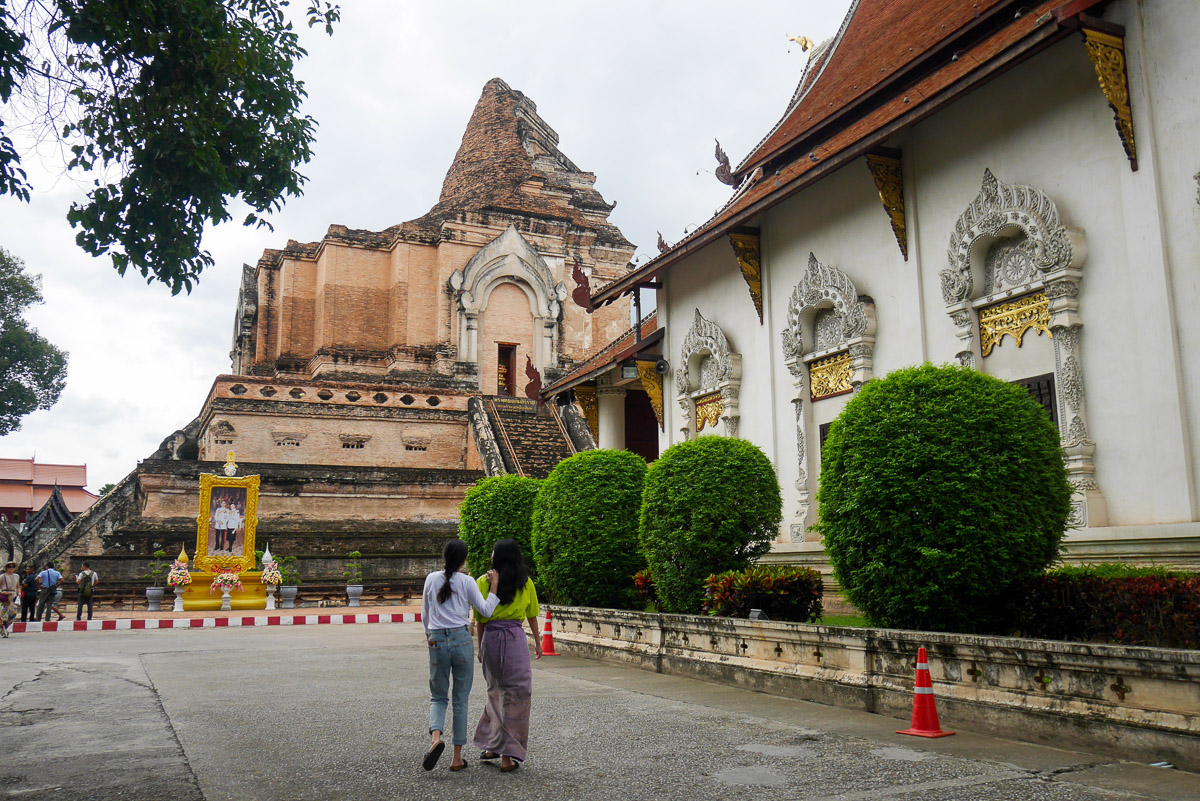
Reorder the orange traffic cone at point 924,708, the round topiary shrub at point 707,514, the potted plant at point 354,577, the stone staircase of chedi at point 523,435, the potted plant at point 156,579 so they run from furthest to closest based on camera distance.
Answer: the stone staircase of chedi at point 523,435 < the potted plant at point 354,577 < the potted plant at point 156,579 < the round topiary shrub at point 707,514 < the orange traffic cone at point 924,708

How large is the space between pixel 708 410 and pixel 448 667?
9107mm

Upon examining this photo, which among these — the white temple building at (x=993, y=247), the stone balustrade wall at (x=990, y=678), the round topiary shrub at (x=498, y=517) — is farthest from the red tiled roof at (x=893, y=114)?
the stone balustrade wall at (x=990, y=678)

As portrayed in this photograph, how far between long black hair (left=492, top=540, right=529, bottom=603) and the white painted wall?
210 inches

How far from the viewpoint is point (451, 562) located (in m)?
5.85

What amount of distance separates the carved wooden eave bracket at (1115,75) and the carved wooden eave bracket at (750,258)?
547 cm

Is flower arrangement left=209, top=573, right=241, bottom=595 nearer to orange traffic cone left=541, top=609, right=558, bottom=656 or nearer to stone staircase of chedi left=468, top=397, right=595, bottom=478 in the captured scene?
stone staircase of chedi left=468, top=397, right=595, bottom=478

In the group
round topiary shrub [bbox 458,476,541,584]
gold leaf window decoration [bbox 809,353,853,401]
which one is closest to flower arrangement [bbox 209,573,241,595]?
round topiary shrub [bbox 458,476,541,584]

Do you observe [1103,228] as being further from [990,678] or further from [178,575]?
[178,575]

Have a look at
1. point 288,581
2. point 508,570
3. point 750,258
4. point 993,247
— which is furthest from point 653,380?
point 288,581

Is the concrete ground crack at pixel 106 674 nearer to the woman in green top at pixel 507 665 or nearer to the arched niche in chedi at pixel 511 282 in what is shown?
the woman in green top at pixel 507 665

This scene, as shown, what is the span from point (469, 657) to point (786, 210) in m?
8.75

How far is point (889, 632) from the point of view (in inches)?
273

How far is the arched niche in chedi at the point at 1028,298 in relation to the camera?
852 centimetres

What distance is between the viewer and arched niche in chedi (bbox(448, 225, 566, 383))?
34000 millimetres
